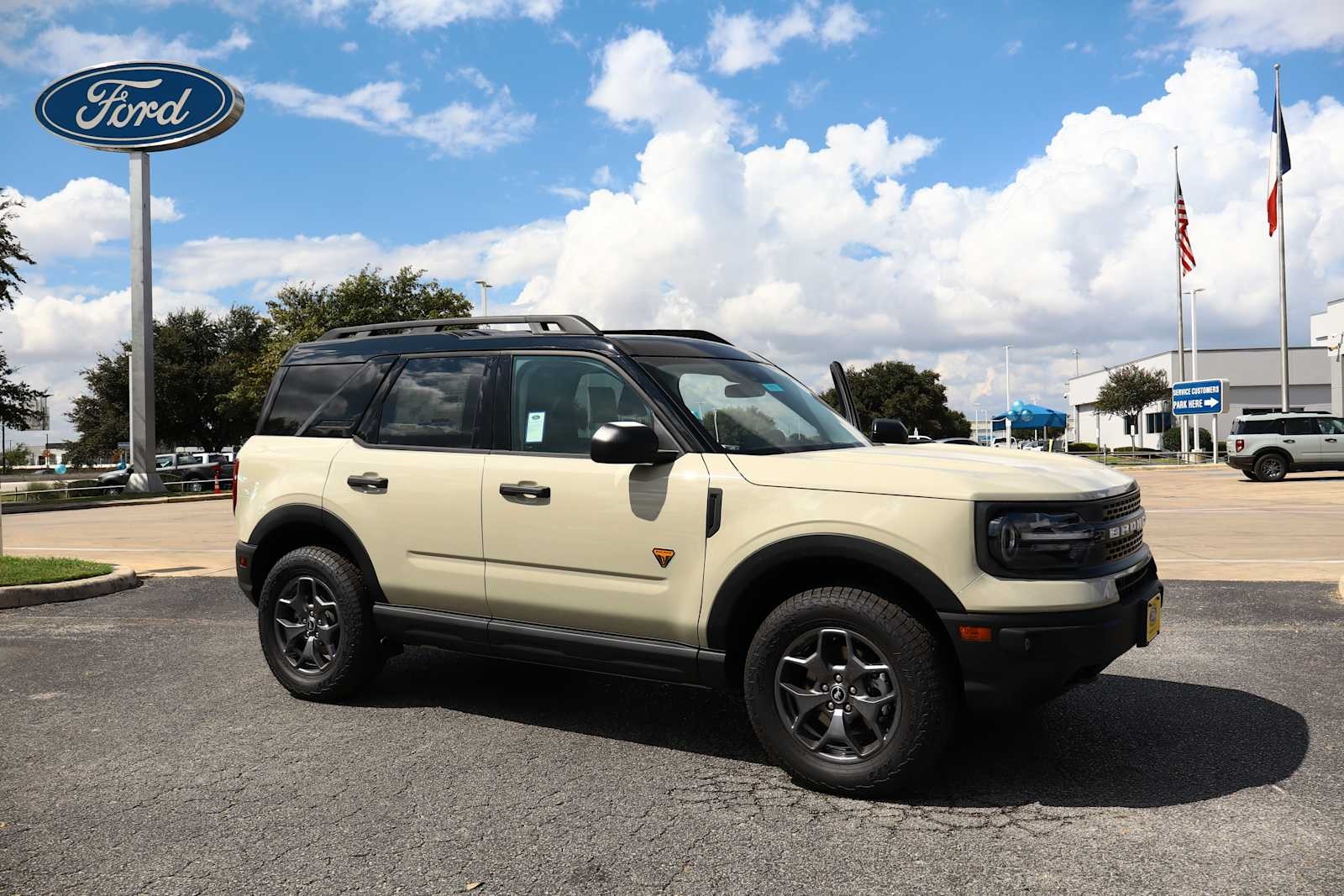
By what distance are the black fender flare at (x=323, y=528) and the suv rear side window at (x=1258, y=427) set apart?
2717 cm

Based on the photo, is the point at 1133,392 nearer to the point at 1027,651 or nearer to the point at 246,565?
the point at 246,565

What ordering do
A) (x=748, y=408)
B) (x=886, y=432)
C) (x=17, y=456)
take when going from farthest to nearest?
(x=17, y=456), (x=886, y=432), (x=748, y=408)

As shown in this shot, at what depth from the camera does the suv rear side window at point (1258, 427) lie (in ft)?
86.1

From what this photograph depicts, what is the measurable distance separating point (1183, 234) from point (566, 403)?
4177 cm

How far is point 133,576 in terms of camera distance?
961 cm

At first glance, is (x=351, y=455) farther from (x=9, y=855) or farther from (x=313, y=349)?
(x=9, y=855)

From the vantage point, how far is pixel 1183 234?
131ft

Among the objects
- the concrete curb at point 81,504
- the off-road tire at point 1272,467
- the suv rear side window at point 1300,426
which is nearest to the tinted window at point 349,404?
the concrete curb at point 81,504

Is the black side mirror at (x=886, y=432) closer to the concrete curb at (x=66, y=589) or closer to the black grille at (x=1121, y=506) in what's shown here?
the black grille at (x=1121, y=506)

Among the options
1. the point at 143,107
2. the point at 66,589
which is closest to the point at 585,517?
the point at 66,589

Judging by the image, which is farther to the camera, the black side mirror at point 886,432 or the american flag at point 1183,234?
the american flag at point 1183,234

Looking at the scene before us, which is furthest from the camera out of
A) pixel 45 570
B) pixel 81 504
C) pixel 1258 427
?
pixel 81 504

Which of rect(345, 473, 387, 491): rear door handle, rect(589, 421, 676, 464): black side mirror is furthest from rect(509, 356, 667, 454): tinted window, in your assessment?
rect(345, 473, 387, 491): rear door handle

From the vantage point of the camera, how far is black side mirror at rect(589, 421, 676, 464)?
3936 mm
